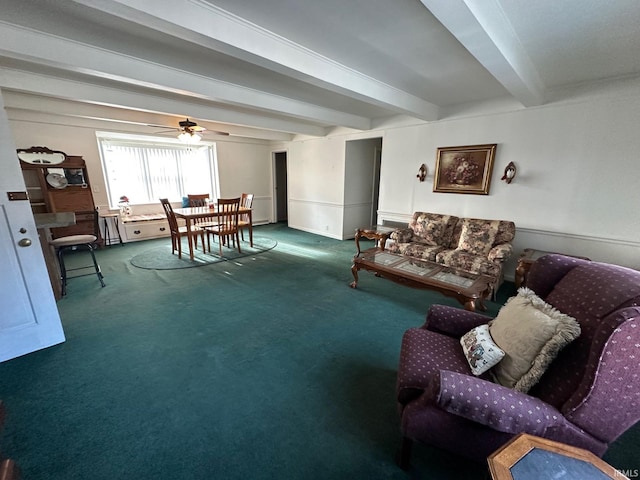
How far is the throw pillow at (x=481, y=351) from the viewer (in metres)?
1.35

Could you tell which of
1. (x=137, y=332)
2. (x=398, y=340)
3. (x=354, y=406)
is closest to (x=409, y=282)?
(x=398, y=340)

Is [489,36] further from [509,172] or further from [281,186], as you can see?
[281,186]

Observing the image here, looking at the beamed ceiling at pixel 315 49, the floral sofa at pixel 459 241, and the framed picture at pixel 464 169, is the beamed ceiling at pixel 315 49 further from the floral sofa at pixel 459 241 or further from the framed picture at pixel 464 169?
the floral sofa at pixel 459 241

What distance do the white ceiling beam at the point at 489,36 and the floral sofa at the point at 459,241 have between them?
170 centimetres

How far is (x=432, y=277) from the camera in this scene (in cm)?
276

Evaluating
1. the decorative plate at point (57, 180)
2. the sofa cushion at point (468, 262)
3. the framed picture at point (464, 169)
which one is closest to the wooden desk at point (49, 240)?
the decorative plate at point (57, 180)

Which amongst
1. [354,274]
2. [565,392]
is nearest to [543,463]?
[565,392]

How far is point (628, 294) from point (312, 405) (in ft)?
5.54

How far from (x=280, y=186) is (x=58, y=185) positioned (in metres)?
4.89

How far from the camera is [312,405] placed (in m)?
1.70

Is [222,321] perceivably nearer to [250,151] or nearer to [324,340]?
[324,340]

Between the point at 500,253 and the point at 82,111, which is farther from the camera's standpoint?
the point at 82,111

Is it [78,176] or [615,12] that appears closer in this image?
[615,12]

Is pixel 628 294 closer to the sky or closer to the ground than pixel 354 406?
closer to the sky
